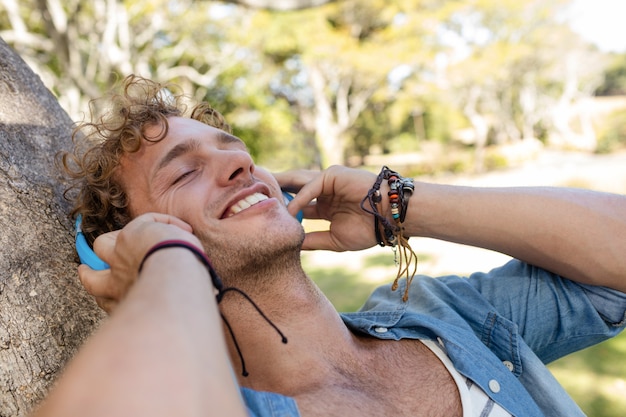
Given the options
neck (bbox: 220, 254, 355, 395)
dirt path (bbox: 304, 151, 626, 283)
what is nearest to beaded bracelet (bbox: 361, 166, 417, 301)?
neck (bbox: 220, 254, 355, 395)

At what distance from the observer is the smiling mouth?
1.99 meters

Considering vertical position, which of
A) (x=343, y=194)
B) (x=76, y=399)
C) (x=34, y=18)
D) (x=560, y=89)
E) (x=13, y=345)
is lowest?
(x=560, y=89)

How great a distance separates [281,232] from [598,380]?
3.80 meters

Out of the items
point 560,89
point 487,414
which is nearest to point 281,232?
point 487,414

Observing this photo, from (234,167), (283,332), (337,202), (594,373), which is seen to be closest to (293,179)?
(337,202)

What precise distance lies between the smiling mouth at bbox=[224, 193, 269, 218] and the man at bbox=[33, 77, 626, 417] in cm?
1

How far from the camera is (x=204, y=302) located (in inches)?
42.3

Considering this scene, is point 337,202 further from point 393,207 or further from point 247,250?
point 247,250

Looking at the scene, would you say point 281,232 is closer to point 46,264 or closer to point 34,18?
point 46,264

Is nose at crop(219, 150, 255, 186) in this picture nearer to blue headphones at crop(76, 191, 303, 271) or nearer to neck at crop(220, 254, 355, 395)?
neck at crop(220, 254, 355, 395)

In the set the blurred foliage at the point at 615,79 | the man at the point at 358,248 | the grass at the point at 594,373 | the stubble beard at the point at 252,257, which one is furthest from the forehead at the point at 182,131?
the blurred foliage at the point at 615,79

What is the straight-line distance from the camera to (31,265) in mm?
1870

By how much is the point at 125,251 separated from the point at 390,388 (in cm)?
117

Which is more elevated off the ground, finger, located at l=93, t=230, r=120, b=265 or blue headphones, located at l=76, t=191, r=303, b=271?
finger, located at l=93, t=230, r=120, b=265
